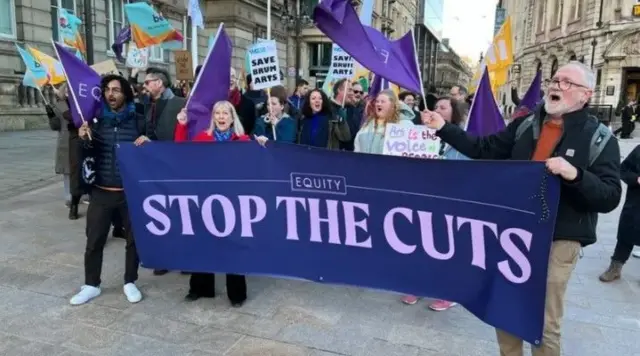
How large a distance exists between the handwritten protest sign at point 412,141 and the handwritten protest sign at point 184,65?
4196 millimetres

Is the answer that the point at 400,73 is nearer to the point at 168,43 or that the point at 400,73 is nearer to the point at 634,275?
the point at 634,275

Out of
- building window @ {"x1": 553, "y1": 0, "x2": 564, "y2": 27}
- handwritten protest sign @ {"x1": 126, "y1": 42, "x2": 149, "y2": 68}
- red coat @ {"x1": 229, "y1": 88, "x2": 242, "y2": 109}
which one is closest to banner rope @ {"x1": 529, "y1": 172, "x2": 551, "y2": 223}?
red coat @ {"x1": 229, "y1": 88, "x2": 242, "y2": 109}

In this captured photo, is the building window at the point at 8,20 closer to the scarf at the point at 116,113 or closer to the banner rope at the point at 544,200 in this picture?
the scarf at the point at 116,113

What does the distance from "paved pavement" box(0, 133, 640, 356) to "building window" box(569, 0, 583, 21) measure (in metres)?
62.1

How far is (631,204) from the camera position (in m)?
5.52

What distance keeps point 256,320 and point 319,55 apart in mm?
42385

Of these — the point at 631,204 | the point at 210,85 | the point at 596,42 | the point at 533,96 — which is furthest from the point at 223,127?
the point at 596,42

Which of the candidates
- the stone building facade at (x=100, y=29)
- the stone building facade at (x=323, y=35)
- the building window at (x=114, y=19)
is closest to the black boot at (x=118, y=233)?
the stone building facade at (x=100, y=29)

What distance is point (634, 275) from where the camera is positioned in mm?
5672

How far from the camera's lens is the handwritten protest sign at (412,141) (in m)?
4.54

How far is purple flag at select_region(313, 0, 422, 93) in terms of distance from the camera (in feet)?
12.2

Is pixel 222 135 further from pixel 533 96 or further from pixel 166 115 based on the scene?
pixel 533 96

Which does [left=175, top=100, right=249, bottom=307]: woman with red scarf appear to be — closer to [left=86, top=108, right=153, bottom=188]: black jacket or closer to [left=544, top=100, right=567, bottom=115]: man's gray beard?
[left=86, top=108, right=153, bottom=188]: black jacket

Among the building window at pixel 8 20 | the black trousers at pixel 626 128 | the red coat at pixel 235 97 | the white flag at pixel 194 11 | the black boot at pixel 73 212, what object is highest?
the building window at pixel 8 20
